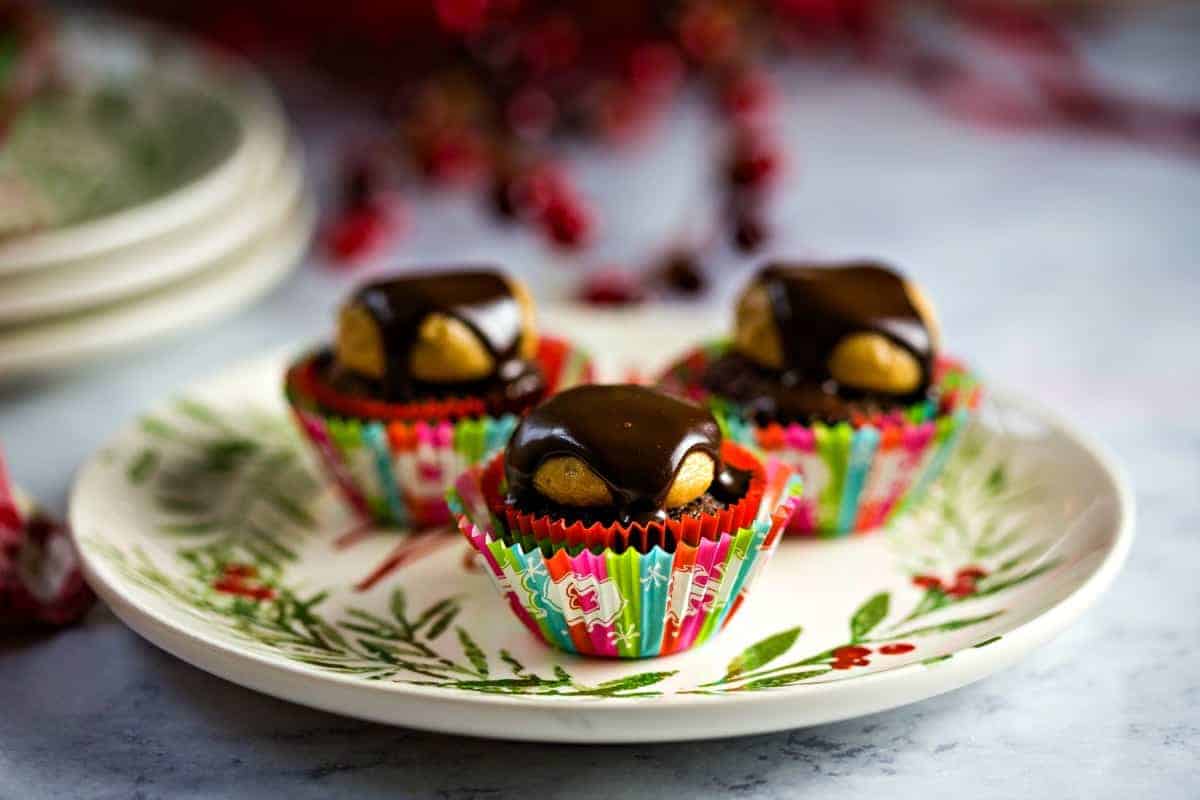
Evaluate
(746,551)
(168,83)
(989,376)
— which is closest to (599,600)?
(746,551)

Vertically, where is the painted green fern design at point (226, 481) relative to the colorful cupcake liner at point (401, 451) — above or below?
below

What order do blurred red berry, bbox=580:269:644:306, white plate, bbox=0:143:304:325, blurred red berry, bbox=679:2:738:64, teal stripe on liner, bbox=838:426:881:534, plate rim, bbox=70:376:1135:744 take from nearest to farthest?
plate rim, bbox=70:376:1135:744 < teal stripe on liner, bbox=838:426:881:534 < white plate, bbox=0:143:304:325 < blurred red berry, bbox=580:269:644:306 < blurred red berry, bbox=679:2:738:64

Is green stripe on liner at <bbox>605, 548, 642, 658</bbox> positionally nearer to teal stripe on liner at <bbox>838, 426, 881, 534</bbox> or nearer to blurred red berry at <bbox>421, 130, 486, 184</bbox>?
teal stripe on liner at <bbox>838, 426, 881, 534</bbox>

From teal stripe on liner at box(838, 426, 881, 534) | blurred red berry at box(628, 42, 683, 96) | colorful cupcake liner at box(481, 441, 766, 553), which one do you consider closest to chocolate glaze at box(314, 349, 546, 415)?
colorful cupcake liner at box(481, 441, 766, 553)

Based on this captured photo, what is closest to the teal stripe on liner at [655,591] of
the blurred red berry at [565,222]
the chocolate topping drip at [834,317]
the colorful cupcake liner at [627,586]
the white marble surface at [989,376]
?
the colorful cupcake liner at [627,586]

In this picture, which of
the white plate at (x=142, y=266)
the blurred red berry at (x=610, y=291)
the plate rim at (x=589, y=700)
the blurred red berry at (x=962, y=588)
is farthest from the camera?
the blurred red berry at (x=610, y=291)

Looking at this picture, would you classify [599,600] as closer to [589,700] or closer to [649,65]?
[589,700]

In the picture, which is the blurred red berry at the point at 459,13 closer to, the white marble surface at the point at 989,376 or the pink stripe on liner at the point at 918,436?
the white marble surface at the point at 989,376
